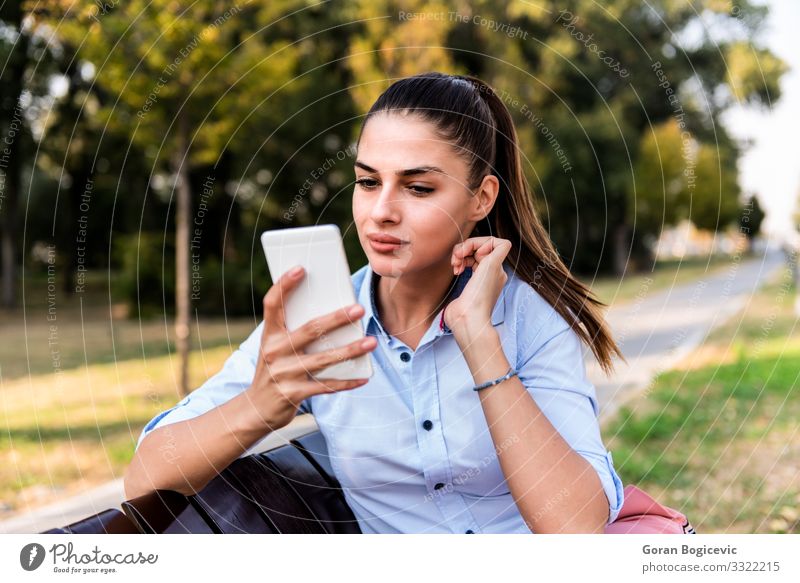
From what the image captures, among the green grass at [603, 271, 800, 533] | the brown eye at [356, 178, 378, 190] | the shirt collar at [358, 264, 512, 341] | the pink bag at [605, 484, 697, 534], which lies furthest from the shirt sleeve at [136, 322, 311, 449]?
the green grass at [603, 271, 800, 533]

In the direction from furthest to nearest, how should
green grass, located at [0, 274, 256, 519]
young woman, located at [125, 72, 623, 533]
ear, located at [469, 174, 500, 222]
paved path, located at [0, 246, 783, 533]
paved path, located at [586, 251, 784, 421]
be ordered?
paved path, located at [586, 251, 784, 421] → green grass, located at [0, 274, 256, 519] → paved path, located at [0, 246, 783, 533] → ear, located at [469, 174, 500, 222] → young woman, located at [125, 72, 623, 533]

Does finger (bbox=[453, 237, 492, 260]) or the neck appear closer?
finger (bbox=[453, 237, 492, 260])

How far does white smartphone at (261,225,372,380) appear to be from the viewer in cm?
Answer: 128

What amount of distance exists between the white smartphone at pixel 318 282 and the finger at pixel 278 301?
0.01 metres

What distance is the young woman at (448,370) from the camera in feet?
4.68

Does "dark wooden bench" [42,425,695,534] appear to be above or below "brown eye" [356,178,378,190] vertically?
below

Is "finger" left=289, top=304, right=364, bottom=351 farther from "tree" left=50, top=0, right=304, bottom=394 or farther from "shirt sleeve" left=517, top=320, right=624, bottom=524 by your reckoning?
"tree" left=50, top=0, right=304, bottom=394

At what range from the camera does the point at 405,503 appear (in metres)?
1.68

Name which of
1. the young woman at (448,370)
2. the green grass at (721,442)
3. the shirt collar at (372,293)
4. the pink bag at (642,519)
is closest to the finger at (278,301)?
the young woman at (448,370)

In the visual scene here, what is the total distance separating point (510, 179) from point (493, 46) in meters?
6.75

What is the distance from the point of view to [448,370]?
164cm

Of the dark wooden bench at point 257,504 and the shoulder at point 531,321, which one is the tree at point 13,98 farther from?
the shoulder at point 531,321

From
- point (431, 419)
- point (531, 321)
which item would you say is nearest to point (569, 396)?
point (531, 321)
